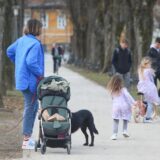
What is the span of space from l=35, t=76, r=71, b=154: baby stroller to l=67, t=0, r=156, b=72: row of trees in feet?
41.7

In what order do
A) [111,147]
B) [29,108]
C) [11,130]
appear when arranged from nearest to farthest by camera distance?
1. [29,108]
2. [111,147]
3. [11,130]

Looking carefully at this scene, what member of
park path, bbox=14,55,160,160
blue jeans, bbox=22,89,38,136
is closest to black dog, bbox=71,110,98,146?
park path, bbox=14,55,160,160

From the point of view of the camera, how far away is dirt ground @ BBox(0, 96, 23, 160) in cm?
1259

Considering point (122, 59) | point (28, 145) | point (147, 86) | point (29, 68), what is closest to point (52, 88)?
point (29, 68)

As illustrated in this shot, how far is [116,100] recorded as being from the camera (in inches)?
578

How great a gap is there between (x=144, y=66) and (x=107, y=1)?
99.4 ft

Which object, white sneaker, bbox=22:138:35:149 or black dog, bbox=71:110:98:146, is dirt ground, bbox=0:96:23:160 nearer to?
white sneaker, bbox=22:138:35:149

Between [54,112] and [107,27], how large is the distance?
116 ft

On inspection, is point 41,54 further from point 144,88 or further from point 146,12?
point 146,12

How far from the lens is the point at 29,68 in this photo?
12.6 meters

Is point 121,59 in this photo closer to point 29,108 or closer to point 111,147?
point 111,147

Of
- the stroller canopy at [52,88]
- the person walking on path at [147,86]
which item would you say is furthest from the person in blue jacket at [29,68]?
the person walking on path at [147,86]

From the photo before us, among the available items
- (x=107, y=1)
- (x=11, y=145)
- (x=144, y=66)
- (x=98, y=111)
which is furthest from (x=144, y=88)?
(x=107, y=1)

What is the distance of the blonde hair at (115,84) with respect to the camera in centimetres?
1441
